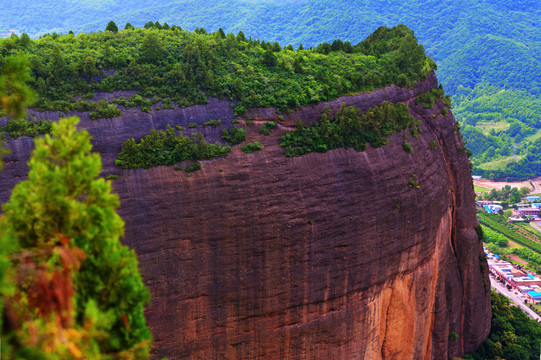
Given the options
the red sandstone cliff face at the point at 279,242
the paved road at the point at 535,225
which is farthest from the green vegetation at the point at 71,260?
the paved road at the point at 535,225

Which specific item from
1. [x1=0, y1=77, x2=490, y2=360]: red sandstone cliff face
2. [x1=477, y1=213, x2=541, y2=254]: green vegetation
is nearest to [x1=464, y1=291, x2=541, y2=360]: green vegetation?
[x1=0, y1=77, x2=490, y2=360]: red sandstone cliff face

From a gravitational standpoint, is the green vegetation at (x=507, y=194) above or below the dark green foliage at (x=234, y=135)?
below

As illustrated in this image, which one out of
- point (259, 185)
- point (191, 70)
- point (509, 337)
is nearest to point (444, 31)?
point (509, 337)

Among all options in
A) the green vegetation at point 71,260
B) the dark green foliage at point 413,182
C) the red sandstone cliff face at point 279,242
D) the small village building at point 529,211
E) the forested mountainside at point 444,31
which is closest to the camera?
the green vegetation at point 71,260

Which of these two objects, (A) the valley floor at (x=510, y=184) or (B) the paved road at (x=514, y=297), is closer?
(B) the paved road at (x=514, y=297)

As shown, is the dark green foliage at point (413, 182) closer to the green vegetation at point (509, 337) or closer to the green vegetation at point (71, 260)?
the green vegetation at point (509, 337)

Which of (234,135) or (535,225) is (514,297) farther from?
(234,135)
